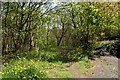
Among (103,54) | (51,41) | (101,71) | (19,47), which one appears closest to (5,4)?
(19,47)

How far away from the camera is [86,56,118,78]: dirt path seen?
299 centimetres

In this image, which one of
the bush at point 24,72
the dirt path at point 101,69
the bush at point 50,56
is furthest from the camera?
the bush at point 50,56

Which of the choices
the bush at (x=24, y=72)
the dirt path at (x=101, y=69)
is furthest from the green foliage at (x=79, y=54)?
the bush at (x=24, y=72)

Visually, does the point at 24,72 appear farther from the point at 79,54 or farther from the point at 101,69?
the point at 79,54

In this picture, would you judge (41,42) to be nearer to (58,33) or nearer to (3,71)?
(58,33)

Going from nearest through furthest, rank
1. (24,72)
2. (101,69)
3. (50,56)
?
(24,72) < (101,69) < (50,56)

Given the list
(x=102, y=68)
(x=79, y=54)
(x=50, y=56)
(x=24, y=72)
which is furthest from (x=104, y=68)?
(x=24, y=72)

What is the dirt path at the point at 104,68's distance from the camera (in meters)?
2.99

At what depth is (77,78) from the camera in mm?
2818

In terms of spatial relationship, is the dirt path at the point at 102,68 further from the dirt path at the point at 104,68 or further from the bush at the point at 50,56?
the bush at the point at 50,56

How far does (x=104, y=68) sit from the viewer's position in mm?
3254

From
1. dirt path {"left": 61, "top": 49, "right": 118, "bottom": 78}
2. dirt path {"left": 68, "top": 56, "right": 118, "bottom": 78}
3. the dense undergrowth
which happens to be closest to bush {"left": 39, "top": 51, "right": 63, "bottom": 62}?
the dense undergrowth

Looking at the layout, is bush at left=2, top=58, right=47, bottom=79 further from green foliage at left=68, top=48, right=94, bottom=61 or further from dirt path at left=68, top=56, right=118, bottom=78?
green foliage at left=68, top=48, right=94, bottom=61

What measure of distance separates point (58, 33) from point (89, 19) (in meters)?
1.70
